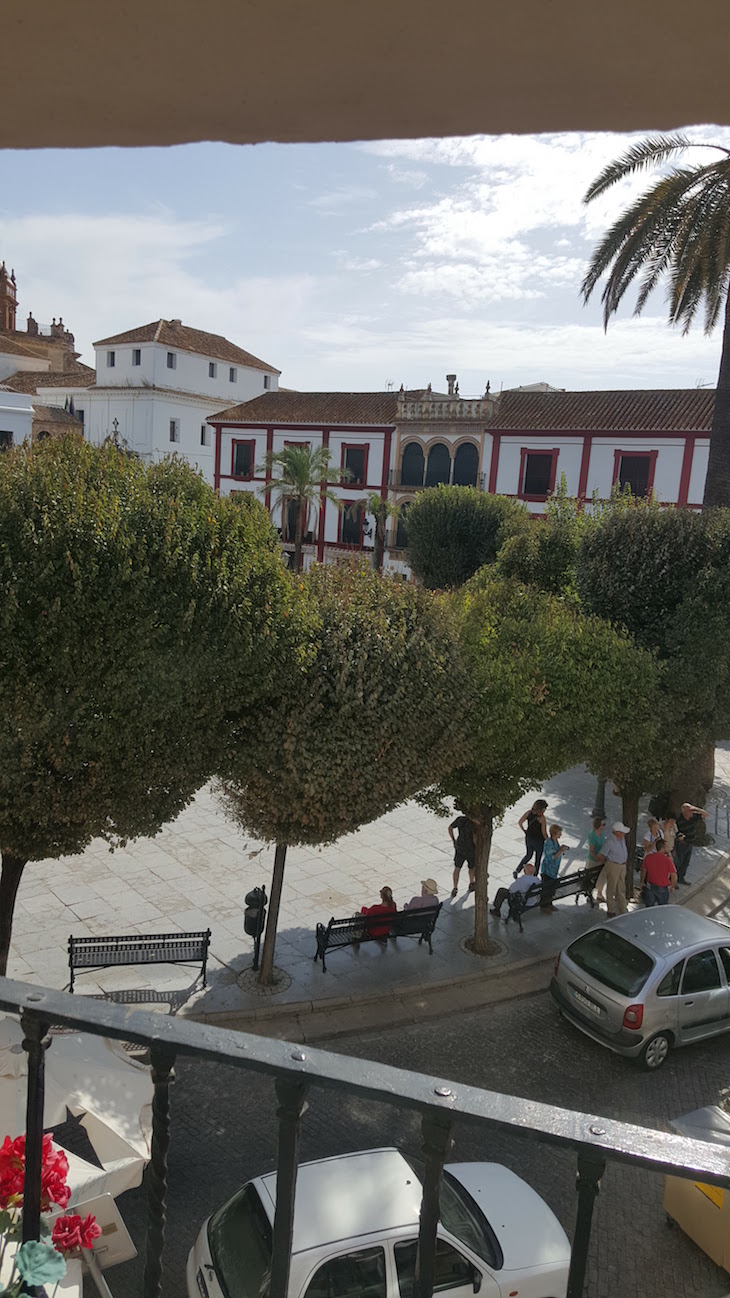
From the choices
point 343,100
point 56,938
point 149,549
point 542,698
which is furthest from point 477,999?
point 343,100

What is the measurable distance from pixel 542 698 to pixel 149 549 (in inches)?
186

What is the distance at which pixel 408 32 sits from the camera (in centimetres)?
131

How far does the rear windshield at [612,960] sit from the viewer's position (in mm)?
9023

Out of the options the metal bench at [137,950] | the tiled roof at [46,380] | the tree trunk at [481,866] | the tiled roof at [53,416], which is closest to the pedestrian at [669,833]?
the tree trunk at [481,866]

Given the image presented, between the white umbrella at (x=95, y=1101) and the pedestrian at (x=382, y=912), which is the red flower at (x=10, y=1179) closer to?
the white umbrella at (x=95, y=1101)

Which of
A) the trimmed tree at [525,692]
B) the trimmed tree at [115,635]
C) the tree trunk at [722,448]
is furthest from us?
the tree trunk at [722,448]

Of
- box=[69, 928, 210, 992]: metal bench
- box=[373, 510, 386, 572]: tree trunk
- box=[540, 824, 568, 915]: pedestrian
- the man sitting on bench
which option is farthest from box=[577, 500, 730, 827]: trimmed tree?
box=[373, 510, 386, 572]: tree trunk

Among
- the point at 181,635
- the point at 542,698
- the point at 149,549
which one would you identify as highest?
the point at 149,549

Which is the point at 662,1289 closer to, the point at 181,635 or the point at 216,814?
the point at 181,635

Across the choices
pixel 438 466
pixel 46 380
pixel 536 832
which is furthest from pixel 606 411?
pixel 46 380

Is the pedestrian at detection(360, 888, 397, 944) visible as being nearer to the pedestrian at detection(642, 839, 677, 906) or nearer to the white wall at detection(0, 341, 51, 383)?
the pedestrian at detection(642, 839, 677, 906)

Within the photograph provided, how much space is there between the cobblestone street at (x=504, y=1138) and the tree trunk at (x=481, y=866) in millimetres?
1042

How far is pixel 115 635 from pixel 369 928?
5.36 metres

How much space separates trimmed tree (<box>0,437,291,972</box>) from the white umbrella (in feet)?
6.34
